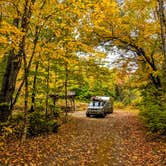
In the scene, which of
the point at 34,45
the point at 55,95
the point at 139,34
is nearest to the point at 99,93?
the point at 55,95

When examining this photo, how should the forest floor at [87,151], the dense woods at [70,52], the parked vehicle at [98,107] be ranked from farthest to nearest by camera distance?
the parked vehicle at [98,107] < the dense woods at [70,52] < the forest floor at [87,151]

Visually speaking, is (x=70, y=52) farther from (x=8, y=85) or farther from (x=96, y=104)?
(x=96, y=104)

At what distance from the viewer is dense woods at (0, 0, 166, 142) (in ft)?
37.2

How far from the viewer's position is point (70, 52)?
58.4 feet

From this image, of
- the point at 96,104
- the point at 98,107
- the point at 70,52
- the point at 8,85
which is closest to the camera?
the point at 8,85

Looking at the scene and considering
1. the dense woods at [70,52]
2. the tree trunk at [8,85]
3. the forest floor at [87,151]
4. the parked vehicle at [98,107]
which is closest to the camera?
the forest floor at [87,151]

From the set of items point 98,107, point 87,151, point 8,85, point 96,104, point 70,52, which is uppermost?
point 70,52

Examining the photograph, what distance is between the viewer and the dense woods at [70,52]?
11.3 metres

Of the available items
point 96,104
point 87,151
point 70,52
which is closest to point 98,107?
point 96,104

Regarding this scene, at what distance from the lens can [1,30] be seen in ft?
32.9

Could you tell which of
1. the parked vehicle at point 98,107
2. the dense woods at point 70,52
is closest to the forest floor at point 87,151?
the dense woods at point 70,52

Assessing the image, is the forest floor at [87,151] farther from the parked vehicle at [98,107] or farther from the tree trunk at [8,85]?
the parked vehicle at [98,107]

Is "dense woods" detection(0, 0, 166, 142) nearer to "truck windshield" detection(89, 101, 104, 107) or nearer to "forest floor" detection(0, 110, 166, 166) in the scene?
"forest floor" detection(0, 110, 166, 166)

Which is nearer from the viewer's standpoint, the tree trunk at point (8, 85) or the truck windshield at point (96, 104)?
the tree trunk at point (8, 85)
